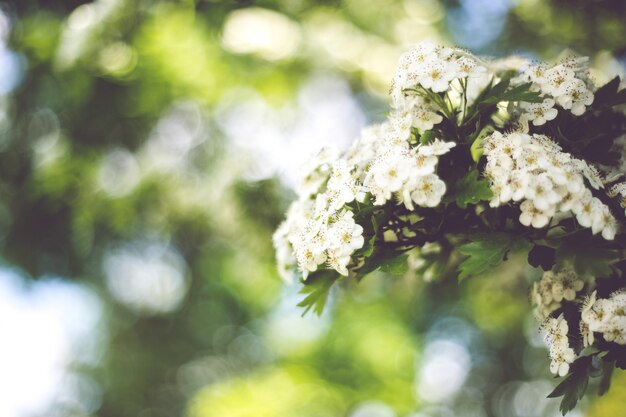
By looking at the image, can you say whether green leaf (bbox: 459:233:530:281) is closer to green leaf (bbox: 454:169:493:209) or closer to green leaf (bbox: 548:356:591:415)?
green leaf (bbox: 454:169:493:209)

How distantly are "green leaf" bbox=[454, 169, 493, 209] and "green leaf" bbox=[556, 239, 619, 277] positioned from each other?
0.22m

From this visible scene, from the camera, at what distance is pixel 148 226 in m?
4.95

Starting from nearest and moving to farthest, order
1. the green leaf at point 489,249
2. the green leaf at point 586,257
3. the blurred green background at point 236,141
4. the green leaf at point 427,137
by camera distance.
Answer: the green leaf at point 586,257 → the green leaf at point 489,249 → the green leaf at point 427,137 → the blurred green background at point 236,141

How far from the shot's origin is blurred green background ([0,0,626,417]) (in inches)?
133

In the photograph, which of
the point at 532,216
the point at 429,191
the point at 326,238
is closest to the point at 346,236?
the point at 326,238

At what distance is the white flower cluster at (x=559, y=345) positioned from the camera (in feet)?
4.46

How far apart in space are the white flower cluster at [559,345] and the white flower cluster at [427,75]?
2.01 feet

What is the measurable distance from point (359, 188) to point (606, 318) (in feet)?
2.16

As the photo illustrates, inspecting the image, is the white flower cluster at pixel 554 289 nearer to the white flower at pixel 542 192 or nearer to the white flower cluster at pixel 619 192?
the white flower cluster at pixel 619 192

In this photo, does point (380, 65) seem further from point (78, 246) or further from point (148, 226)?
point (78, 246)

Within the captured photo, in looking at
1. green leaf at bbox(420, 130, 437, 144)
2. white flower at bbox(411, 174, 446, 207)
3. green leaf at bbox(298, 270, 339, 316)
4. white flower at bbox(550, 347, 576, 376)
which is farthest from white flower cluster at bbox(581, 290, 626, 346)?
green leaf at bbox(298, 270, 339, 316)

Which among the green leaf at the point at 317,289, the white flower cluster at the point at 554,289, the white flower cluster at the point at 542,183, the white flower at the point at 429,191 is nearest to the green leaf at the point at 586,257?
the white flower cluster at the point at 542,183

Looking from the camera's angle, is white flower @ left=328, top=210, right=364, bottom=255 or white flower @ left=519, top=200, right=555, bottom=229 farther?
white flower @ left=328, top=210, right=364, bottom=255

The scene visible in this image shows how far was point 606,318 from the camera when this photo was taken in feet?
4.19
